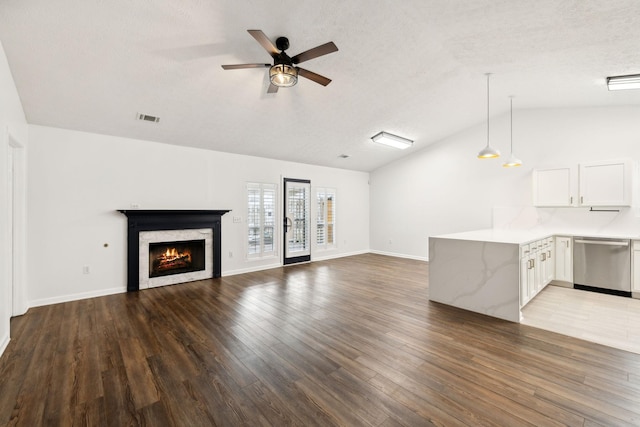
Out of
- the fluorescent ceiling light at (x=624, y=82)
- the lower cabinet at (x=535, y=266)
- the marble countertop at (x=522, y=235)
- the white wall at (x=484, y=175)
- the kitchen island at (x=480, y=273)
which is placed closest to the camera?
the kitchen island at (x=480, y=273)

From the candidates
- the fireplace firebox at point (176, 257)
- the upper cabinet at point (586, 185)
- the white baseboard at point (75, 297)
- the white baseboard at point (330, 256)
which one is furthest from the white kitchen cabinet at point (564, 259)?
the white baseboard at point (75, 297)

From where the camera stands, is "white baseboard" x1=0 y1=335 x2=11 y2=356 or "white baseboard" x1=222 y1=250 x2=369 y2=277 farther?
"white baseboard" x1=222 y1=250 x2=369 y2=277

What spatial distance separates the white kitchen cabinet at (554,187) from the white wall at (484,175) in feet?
0.71

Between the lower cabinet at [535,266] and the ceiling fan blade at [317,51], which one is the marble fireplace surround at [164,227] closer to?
the ceiling fan blade at [317,51]

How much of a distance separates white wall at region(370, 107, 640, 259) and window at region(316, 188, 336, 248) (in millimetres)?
1596

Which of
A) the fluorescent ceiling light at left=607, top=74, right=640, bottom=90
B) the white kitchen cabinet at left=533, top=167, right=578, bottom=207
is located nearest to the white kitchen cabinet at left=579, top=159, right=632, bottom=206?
the white kitchen cabinet at left=533, top=167, right=578, bottom=207

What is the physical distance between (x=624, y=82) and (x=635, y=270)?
282 cm

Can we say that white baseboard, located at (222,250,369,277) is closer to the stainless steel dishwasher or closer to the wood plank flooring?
the wood plank flooring

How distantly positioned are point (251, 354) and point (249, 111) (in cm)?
360

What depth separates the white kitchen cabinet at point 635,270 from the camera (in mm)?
4222

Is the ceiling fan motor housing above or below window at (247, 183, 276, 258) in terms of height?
above

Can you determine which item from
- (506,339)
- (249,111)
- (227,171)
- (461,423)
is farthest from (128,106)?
(506,339)

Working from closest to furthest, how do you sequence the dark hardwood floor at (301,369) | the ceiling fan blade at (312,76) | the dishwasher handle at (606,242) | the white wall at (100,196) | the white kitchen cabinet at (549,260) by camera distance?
the dark hardwood floor at (301,369) → the ceiling fan blade at (312,76) → the white wall at (100,196) → the dishwasher handle at (606,242) → the white kitchen cabinet at (549,260)

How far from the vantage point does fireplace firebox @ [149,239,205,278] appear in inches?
200
